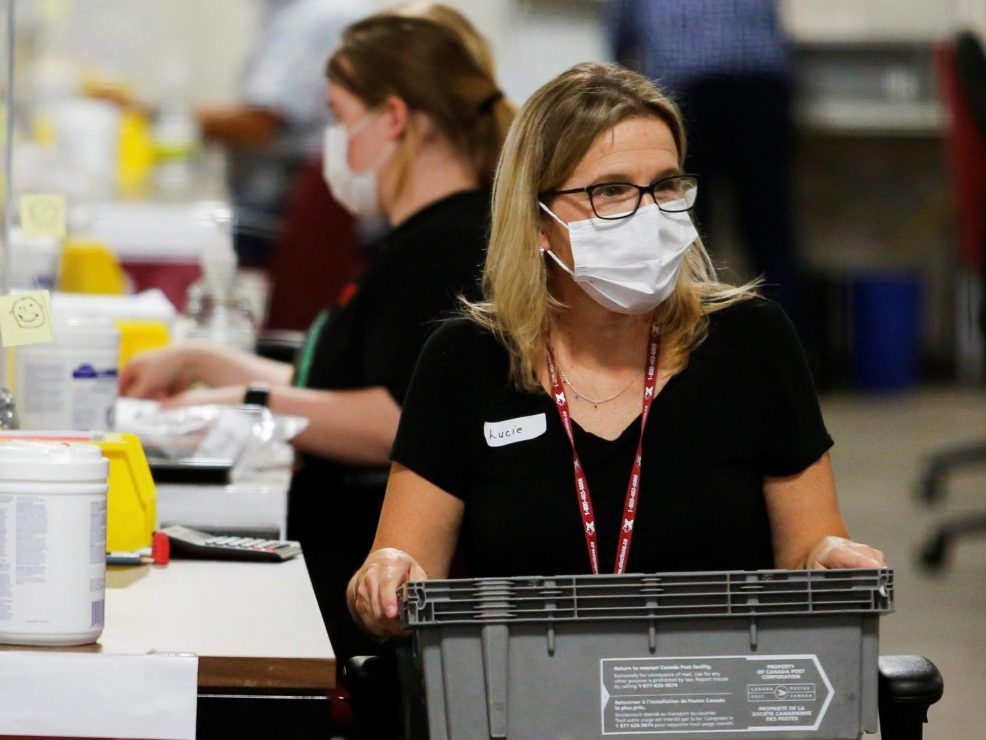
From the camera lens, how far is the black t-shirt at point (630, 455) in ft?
5.54

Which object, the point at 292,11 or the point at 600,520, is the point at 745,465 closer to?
the point at 600,520

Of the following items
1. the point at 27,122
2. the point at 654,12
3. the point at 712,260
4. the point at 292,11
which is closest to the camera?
the point at 712,260

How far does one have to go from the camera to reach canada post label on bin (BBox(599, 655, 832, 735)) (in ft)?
4.07

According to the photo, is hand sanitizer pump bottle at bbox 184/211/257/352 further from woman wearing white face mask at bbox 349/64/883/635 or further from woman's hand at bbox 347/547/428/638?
woman's hand at bbox 347/547/428/638

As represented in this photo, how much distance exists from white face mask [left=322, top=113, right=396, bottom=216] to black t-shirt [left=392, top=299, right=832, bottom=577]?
2.60 feet

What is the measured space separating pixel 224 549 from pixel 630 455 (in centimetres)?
46

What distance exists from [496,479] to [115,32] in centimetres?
710

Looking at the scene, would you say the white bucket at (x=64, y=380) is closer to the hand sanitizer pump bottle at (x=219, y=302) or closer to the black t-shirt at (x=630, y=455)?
the black t-shirt at (x=630, y=455)

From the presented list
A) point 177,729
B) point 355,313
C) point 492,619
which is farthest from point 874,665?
point 355,313

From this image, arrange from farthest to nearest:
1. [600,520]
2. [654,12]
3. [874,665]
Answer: [654,12] → [600,520] → [874,665]

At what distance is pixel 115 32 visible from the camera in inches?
323

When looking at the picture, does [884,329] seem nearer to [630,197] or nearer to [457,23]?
[457,23]

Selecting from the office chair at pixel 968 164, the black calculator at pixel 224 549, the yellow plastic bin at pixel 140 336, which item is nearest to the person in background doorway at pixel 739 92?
the office chair at pixel 968 164

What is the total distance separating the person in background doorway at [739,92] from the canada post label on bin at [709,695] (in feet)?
10.5
